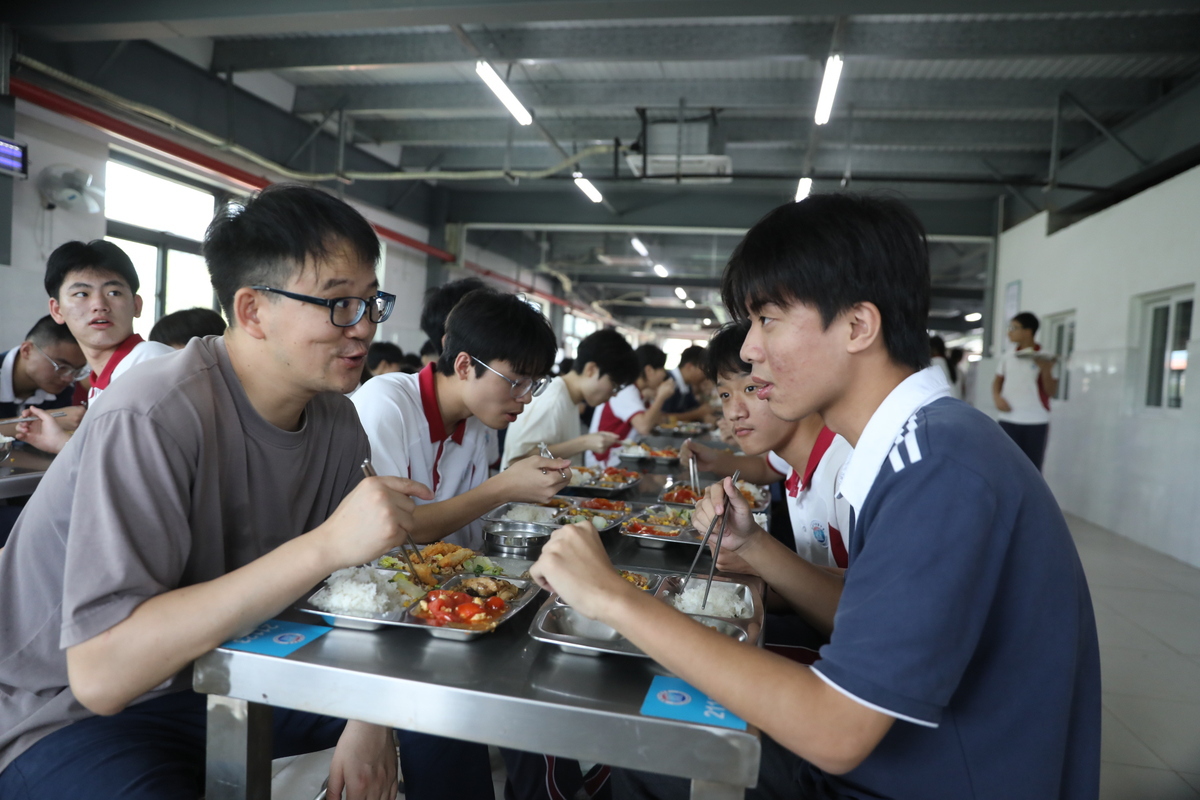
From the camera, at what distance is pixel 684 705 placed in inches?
37.8


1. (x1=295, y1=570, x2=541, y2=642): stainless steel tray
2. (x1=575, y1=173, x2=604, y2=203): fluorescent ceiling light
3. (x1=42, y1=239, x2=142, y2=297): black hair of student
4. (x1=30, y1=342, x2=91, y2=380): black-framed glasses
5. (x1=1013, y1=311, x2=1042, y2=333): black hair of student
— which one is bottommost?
(x1=295, y1=570, x2=541, y2=642): stainless steel tray

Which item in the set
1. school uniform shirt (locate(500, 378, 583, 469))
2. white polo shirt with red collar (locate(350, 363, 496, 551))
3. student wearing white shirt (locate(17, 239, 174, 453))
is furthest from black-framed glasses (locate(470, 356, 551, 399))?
student wearing white shirt (locate(17, 239, 174, 453))

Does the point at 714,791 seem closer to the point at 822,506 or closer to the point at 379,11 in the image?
the point at 822,506

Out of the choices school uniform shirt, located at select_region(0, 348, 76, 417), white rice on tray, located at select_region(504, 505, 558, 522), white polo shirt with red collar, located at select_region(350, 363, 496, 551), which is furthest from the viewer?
school uniform shirt, located at select_region(0, 348, 76, 417)

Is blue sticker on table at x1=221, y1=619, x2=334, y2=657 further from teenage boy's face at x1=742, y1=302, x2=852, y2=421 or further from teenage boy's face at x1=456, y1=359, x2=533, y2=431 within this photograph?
teenage boy's face at x1=456, y1=359, x2=533, y2=431

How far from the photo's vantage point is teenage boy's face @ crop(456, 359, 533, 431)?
214cm

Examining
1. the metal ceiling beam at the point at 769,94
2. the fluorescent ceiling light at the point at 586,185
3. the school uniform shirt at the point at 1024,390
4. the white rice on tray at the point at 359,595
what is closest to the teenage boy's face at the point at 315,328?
the white rice on tray at the point at 359,595

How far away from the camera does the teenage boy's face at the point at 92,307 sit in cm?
301

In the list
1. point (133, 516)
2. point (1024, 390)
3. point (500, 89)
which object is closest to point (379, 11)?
point (500, 89)

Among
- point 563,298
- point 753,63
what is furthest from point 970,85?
point 563,298

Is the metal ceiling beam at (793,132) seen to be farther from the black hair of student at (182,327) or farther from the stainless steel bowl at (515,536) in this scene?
the stainless steel bowl at (515,536)

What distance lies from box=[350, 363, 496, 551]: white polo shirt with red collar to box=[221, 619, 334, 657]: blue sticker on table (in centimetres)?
78

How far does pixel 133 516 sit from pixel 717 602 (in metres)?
1.01

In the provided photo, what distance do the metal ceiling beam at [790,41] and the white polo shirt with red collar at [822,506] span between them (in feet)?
14.1
